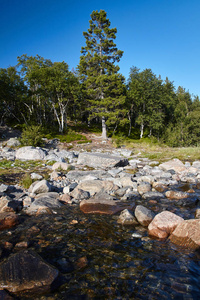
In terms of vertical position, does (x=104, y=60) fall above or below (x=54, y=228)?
above

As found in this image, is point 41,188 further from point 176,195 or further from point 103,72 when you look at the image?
point 103,72

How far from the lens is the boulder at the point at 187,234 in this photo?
383 cm

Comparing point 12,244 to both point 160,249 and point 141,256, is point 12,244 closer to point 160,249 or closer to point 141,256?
point 141,256

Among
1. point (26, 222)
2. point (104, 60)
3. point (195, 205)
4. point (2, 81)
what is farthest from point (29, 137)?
point (104, 60)

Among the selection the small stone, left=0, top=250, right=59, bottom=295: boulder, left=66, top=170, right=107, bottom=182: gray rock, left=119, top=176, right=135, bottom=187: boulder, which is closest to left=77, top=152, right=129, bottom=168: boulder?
left=66, top=170, right=107, bottom=182: gray rock

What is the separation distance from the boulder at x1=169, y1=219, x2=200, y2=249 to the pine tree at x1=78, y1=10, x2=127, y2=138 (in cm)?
2635

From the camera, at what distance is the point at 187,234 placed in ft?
13.1

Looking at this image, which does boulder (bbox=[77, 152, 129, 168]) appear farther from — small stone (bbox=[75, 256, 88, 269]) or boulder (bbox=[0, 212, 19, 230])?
small stone (bbox=[75, 256, 88, 269])

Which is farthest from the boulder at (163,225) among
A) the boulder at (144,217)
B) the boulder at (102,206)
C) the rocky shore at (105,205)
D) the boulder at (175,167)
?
the boulder at (175,167)

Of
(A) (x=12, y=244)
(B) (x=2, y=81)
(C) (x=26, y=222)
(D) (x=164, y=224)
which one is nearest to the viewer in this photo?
(A) (x=12, y=244)

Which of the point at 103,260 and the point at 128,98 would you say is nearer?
the point at 103,260

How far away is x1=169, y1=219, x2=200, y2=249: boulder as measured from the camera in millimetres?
3828

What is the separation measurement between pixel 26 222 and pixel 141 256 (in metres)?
3.34

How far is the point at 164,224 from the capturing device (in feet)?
14.6
